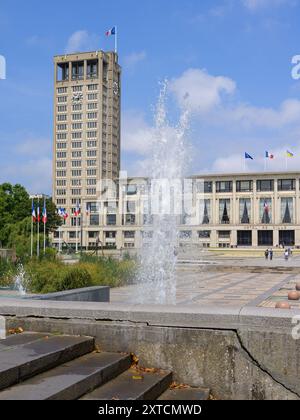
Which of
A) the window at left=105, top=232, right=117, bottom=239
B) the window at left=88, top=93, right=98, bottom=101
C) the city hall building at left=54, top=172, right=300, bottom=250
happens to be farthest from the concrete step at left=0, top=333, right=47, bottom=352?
the window at left=88, top=93, right=98, bottom=101

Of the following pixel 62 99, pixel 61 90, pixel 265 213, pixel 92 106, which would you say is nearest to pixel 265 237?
pixel 265 213

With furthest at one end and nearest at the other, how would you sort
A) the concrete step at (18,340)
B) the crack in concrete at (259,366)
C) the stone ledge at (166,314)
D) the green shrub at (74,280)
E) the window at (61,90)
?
1. the window at (61,90)
2. the green shrub at (74,280)
3. the concrete step at (18,340)
4. the stone ledge at (166,314)
5. the crack in concrete at (259,366)

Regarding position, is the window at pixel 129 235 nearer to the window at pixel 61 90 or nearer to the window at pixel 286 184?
the window at pixel 286 184

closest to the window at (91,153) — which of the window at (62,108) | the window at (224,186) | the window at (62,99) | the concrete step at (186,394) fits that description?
the window at (62,108)

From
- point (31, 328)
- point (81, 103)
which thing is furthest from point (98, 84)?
point (31, 328)

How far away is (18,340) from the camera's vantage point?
5.25 metres

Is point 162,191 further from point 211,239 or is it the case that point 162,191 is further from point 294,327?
point 211,239

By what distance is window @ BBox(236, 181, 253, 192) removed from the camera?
333 ft

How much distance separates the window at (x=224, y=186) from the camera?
103 metres

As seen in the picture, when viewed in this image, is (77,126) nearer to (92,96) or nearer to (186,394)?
(92,96)

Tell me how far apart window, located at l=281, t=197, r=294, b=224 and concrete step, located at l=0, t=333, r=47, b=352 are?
9632 centimetres

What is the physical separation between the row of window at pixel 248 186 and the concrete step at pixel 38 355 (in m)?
97.3

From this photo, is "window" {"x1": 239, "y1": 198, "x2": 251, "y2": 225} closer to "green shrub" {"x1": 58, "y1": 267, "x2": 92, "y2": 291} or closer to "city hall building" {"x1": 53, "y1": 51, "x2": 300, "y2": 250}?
"city hall building" {"x1": 53, "y1": 51, "x2": 300, "y2": 250}

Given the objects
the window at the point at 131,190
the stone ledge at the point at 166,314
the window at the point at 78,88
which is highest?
the window at the point at 78,88
